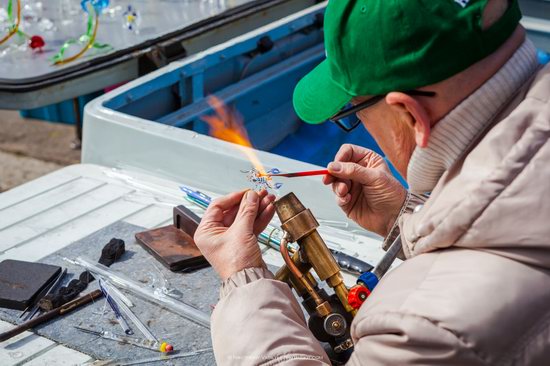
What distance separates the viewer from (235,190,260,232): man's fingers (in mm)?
1649

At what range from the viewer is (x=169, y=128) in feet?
9.04

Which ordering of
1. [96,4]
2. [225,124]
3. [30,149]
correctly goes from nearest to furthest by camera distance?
[225,124] → [96,4] → [30,149]

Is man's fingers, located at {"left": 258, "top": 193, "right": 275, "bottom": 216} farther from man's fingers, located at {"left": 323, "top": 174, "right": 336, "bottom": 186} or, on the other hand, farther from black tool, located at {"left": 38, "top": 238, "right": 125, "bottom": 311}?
black tool, located at {"left": 38, "top": 238, "right": 125, "bottom": 311}

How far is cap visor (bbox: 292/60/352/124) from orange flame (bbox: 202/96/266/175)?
194 cm

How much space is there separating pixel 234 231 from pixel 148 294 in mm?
494

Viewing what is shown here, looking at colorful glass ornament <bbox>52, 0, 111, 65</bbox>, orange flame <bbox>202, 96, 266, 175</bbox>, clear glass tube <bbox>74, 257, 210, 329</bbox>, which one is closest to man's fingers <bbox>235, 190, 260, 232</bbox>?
clear glass tube <bbox>74, 257, 210, 329</bbox>

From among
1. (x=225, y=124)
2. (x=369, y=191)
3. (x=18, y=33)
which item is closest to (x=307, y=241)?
(x=369, y=191)

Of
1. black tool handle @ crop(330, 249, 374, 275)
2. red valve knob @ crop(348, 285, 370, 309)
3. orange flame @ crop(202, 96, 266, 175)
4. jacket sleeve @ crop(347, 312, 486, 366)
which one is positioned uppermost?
jacket sleeve @ crop(347, 312, 486, 366)

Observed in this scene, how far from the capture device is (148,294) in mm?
2006

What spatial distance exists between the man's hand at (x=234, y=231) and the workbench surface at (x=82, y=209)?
0.48 meters

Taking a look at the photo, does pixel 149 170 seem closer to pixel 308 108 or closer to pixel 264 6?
pixel 308 108

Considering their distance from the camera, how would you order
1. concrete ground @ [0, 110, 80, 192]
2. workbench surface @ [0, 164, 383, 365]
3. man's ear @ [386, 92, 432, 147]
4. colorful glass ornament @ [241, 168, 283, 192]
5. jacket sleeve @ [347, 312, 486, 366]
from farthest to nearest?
concrete ground @ [0, 110, 80, 192] < colorful glass ornament @ [241, 168, 283, 192] < workbench surface @ [0, 164, 383, 365] < man's ear @ [386, 92, 432, 147] < jacket sleeve @ [347, 312, 486, 366]

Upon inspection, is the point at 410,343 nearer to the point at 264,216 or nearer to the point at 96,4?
the point at 264,216

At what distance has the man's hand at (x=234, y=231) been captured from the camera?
62.4 inches
